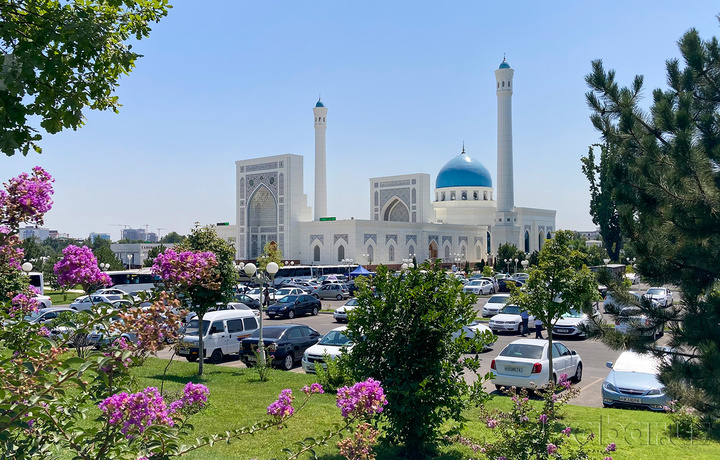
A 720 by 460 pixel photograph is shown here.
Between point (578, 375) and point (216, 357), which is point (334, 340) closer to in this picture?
point (216, 357)

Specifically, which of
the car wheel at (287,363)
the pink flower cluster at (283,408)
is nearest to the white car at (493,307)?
the car wheel at (287,363)

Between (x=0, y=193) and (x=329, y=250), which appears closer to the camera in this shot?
(x=0, y=193)

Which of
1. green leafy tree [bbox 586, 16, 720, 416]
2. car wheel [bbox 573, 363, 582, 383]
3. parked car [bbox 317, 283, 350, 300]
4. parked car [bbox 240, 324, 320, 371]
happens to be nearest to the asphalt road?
car wheel [bbox 573, 363, 582, 383]

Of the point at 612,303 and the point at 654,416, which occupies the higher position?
the point at 612,303

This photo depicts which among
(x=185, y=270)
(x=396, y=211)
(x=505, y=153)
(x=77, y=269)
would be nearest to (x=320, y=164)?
(x=396, y=211)

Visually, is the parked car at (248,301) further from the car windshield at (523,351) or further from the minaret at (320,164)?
the minaret at (320,164)

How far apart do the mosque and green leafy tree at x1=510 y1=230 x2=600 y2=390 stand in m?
45.6

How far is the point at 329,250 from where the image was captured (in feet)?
202

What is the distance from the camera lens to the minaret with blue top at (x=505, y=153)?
63844 millimetres

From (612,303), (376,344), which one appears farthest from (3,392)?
(612,303)

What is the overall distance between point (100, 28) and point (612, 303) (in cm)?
667

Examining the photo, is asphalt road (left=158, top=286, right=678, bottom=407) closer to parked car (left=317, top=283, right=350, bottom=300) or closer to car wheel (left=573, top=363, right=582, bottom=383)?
car wheel (left=573, top=363, right=582, bottom=383)

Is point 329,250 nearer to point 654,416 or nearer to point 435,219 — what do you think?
point 435,219

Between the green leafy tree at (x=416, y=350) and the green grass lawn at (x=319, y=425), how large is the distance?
67cm
